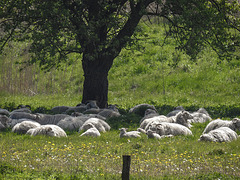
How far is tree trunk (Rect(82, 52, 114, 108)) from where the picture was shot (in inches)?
731

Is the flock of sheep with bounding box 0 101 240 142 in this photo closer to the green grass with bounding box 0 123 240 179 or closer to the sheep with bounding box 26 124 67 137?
the sheep with bounding box 26 124 67 137

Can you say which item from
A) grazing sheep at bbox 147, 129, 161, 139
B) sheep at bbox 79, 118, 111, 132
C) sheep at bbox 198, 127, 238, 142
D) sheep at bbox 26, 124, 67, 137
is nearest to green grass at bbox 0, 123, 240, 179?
grazing sheep at bbox 147, 129, 161, 139

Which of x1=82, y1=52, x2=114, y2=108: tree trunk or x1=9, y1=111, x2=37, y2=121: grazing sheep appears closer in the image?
x1=9, y1=111, x2=37, y2=121: grazing sheep

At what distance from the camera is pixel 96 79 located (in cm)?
1861

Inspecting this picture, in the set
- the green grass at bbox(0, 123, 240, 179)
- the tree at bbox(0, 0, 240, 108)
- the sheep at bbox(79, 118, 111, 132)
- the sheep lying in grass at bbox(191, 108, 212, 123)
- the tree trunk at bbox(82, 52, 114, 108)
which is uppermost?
the tree at bbox(0, 0, 240, 108)

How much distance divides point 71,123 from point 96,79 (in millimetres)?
5371

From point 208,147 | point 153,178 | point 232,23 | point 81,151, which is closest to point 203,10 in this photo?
point 232,23

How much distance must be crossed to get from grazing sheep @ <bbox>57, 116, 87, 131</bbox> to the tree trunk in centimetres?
486

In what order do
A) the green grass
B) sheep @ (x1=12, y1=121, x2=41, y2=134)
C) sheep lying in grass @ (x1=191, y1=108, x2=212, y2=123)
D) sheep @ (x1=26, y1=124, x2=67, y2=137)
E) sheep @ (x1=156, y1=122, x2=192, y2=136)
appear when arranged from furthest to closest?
sheep lying in grass @ (x1=191, y1=108, x2=212, y2=123) → sheep @ (x1=12, y1=121, x2=41, y2=134) → sheep @ (x1=156, y1=122, x2=192, y2=136) → sheep @ (x1=26, y1=124, x2=67, y2=137) → the green grass

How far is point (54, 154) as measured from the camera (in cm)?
864

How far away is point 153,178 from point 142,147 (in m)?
2.80

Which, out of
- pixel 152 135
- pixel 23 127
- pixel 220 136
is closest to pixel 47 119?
pixel 23 127

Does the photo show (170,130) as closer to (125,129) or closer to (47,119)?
(125,129)

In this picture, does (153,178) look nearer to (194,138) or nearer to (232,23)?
(194,138)
